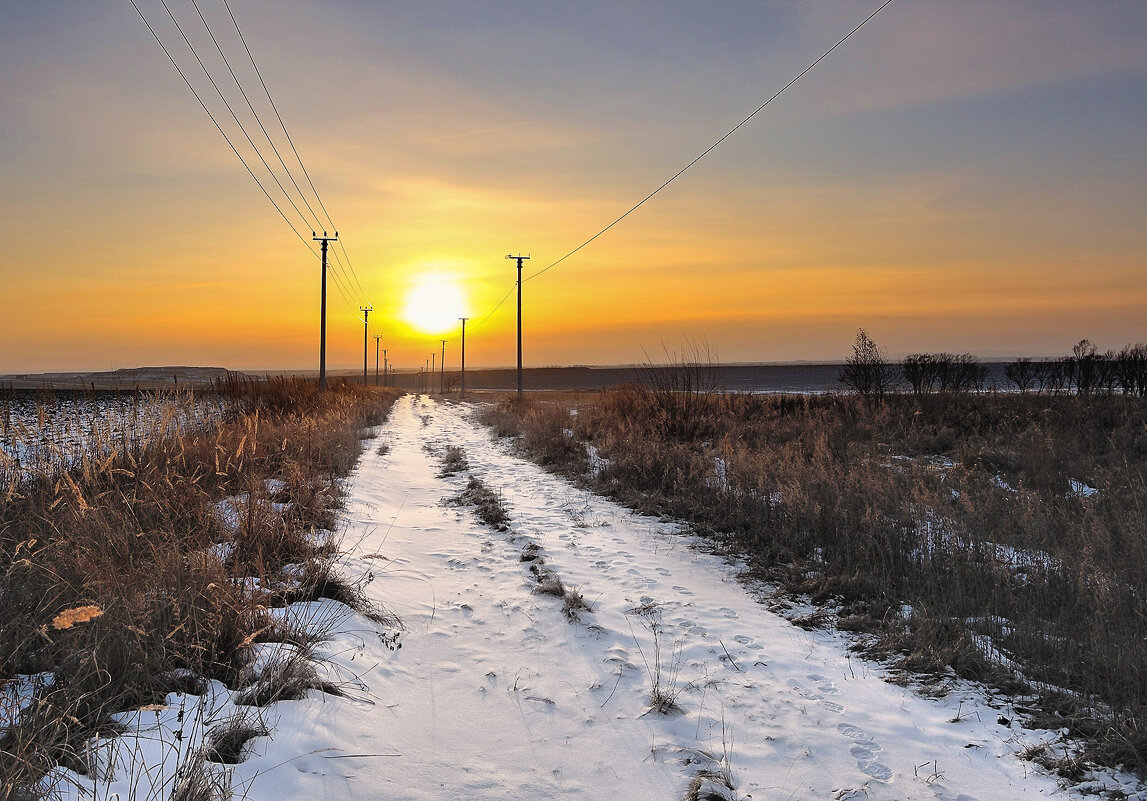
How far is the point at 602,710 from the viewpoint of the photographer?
3.44 m

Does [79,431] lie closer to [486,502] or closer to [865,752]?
[486,502]

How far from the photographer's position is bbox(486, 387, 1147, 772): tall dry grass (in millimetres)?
3783

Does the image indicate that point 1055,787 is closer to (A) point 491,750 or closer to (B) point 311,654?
(A) point 491,750

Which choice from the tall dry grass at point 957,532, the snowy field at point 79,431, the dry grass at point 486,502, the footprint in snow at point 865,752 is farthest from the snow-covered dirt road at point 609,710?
the snowy field at point 79,431

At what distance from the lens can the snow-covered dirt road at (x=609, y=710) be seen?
2764 millimetres

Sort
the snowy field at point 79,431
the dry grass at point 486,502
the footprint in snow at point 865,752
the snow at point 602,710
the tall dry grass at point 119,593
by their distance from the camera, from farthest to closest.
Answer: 1. the dry grass at point 486,502
2. the snowy field at point 79,431
3. the footprint in snow at point 865,752
4. the snow at point 602,710
5. the tall dry grass at point 119,593

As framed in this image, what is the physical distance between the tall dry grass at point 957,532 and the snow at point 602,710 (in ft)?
1.72

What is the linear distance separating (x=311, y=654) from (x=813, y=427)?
1209 centimetres

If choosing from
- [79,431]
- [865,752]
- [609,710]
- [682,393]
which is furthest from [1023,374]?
[79,431]

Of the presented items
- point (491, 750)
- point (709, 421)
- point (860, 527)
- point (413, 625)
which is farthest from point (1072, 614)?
point (709, 421)

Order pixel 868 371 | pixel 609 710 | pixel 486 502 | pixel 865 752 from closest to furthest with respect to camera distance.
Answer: pixel 865 752 → pixel 609 710 → pixel 486 502 → pixel 868 371

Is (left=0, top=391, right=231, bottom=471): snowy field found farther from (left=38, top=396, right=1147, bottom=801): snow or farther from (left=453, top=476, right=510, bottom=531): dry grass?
(left=453, top=476, right=510, bottom=531): dry grass

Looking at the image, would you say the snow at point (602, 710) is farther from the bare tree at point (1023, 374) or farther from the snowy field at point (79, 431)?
the bare tree at point (1023, 374)

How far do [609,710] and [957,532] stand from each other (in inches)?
183
